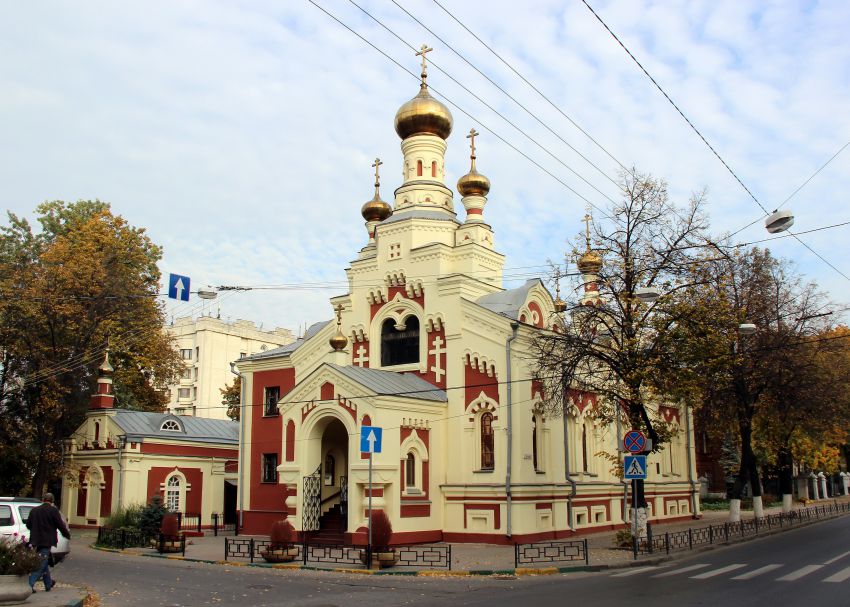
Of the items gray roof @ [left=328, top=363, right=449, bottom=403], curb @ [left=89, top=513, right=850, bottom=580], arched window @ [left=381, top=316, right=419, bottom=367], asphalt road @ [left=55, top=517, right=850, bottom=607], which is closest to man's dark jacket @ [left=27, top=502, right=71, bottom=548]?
asphalt road @ [left=55, top=517, right=850, bottom=607]

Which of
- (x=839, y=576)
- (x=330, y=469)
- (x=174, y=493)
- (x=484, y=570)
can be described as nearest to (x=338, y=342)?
(x=330, y=469)

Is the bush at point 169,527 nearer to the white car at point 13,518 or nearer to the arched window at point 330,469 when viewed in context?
the white car at point 13,518

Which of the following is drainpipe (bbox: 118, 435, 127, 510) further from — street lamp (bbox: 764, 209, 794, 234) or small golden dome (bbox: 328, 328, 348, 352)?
street lamp (bbox: 764, 209, 794, 234)

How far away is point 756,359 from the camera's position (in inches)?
1184

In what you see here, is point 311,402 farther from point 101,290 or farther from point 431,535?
point 101,290

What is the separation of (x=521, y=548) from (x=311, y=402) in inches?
323

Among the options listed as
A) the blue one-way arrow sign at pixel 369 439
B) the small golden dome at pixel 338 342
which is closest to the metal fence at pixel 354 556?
the blue one-way arrow sign at pixel 369 439

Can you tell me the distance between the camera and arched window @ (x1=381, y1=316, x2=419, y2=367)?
Answer: 93.5 ft

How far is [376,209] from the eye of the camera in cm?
3603

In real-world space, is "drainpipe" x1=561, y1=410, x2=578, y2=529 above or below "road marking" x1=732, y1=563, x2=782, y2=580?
above

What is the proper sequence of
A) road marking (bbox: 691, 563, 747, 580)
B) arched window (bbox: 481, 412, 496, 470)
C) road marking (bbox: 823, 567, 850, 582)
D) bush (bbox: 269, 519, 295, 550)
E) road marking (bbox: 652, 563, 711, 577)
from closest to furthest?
road marking (bbox: 823, 567, 850, 582) → road marking (bbox: 691, 563, 747, 580) → road marking (bbox: 652, 563, 711, 577) → bush (bbox: 269, 519, 295, 550) → arched window (bbox: 481, 412, 496, 470)

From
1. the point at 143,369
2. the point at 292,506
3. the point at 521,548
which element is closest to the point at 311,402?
the point at 292,506

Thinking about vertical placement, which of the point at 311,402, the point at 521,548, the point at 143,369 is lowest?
the point at 521,548

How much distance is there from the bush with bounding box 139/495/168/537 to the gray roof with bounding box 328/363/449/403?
23.9 feet
